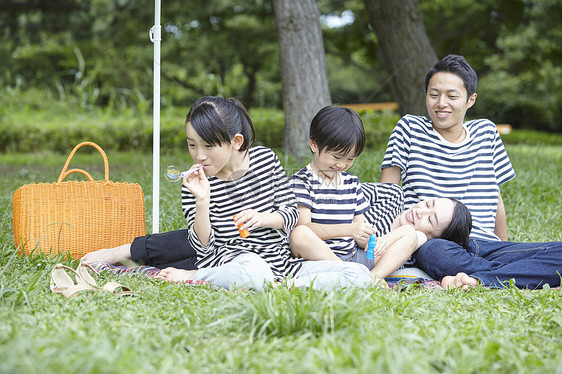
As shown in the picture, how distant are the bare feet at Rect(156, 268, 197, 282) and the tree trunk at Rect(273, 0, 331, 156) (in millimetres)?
2307

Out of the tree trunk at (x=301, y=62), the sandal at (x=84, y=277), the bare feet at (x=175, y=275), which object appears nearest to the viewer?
the sandal at (x=84, y=277)

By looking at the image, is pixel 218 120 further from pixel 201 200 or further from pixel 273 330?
pixel 273 330

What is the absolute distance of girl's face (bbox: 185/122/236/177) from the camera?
251 cm

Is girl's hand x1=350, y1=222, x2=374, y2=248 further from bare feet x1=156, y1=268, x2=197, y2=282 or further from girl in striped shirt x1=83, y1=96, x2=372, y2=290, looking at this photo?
bare feet x1=156, y1=268, x2=197, y2=282

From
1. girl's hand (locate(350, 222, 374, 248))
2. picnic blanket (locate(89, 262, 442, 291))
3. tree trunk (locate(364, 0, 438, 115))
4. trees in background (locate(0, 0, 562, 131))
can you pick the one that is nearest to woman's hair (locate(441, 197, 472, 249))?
picnic blanket (locate(89, 262, 442, 291))

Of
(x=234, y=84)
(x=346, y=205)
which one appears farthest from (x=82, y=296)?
(x=234, y=84)

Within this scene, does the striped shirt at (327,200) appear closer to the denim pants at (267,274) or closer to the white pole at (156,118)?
the denim pants at (267,274)

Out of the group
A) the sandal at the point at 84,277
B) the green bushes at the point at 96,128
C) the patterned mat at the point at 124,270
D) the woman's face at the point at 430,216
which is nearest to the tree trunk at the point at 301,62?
the woman's face at the point at 430,216

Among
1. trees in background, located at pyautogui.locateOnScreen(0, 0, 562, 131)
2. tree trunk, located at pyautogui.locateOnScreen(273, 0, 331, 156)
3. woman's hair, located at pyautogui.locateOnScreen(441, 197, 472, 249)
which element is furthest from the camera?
trees in background, located at pyautogui.locateOnScreen(0, 0, 562, 131)

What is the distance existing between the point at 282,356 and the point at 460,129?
6.68ft

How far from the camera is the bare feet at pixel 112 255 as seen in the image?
9.52 feet

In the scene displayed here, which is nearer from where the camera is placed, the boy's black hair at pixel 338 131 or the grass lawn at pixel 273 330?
the grass lawn at pixel 273 330

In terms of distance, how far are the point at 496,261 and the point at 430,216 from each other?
0.38 m

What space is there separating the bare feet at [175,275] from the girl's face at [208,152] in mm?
472
